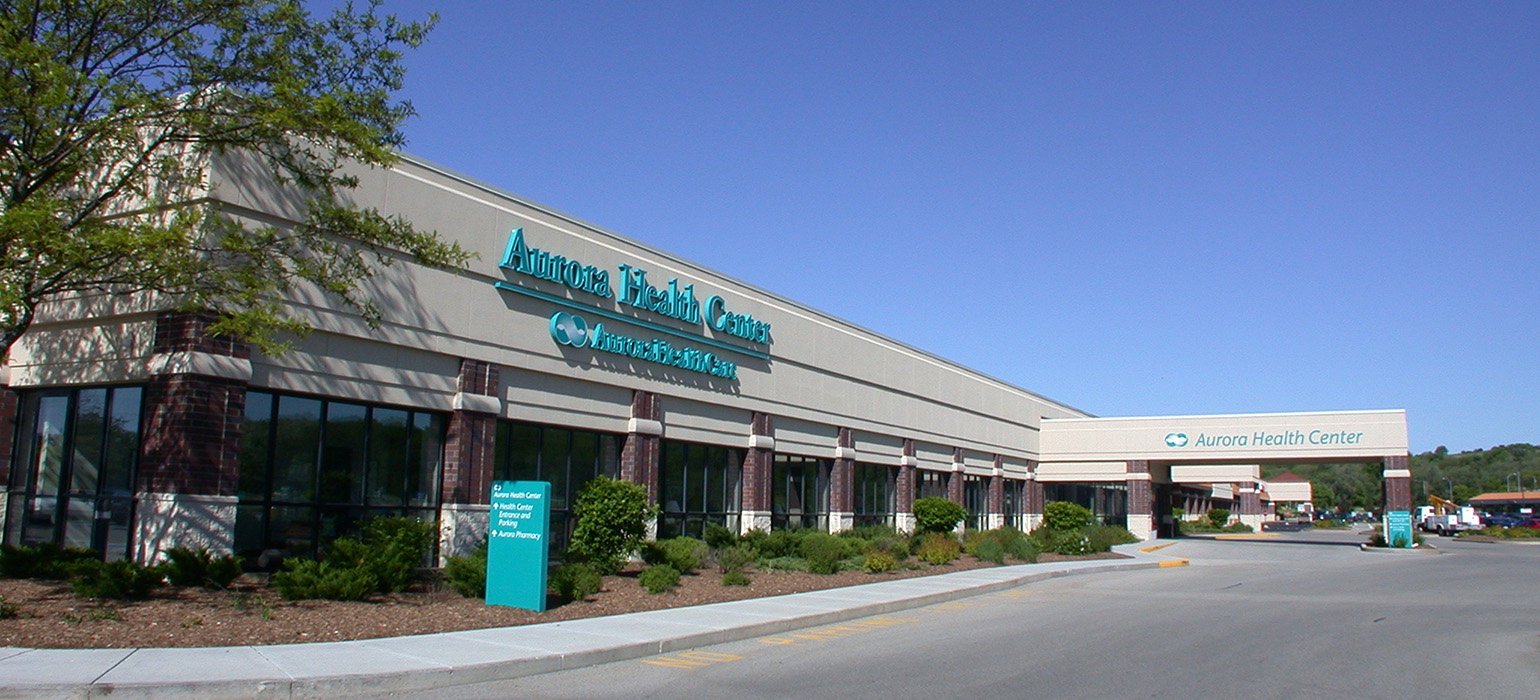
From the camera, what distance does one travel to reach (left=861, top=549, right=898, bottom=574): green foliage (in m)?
25.4

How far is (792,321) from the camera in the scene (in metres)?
35.3

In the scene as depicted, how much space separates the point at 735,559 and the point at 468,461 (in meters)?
5.61

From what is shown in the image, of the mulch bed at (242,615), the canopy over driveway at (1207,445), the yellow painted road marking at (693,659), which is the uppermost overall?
the canopy over driveway at (1207,445)

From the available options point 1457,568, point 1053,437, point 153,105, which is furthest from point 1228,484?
point 153,105

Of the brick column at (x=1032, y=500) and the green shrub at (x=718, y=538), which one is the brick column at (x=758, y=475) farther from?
the brick column at (x=1032, y=500)

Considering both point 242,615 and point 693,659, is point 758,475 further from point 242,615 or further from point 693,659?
point 242,615

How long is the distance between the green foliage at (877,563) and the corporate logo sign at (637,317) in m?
7.11

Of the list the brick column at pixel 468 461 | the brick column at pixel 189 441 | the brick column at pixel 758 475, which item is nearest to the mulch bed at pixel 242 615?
the brick column at pixel 189 441

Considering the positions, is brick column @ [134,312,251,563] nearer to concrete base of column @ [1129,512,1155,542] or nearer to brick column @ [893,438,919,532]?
brick column @ [893,438,919,532]

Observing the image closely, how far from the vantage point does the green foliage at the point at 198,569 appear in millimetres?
15477

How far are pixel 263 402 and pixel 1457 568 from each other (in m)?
33.4

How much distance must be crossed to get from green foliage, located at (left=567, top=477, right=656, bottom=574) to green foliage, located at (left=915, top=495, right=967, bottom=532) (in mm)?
15980

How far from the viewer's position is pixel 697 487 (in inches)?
1198

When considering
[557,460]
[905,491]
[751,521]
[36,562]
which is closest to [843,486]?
[905,491]
